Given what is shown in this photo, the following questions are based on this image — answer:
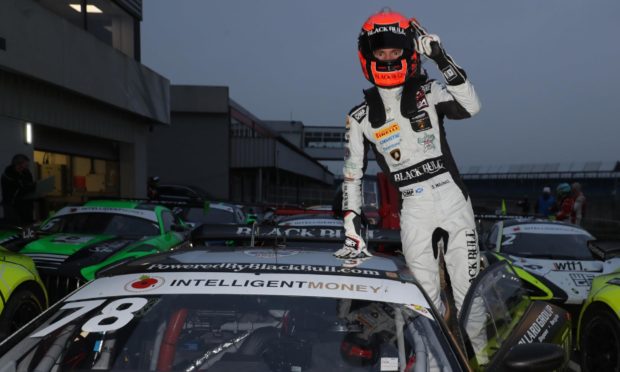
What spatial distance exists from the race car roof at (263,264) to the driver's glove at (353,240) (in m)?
0.22

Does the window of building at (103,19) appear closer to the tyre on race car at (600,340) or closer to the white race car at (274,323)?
the tyre on race car at (600,340)

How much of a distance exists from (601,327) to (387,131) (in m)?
2.04

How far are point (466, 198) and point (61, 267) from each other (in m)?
3.93

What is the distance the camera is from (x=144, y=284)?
2.30m

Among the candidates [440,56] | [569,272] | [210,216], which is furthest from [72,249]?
[569,272]

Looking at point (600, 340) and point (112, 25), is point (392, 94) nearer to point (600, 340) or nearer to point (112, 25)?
point (600, 340)

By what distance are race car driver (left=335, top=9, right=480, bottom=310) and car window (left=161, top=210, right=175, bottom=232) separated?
15.5 ft

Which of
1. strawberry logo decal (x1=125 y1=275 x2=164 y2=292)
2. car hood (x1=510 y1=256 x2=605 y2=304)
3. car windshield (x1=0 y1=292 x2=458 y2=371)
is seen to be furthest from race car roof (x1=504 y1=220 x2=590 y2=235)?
strawberry logo decal (x1=125 y1=275 x2=164 y2=292)

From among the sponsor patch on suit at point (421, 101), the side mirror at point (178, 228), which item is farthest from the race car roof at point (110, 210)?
the sponsor patch on suit at point (421, 101)

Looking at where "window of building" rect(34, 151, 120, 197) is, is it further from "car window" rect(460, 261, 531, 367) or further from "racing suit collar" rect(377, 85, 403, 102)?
"car window" rect(460, 261, 531, 367)

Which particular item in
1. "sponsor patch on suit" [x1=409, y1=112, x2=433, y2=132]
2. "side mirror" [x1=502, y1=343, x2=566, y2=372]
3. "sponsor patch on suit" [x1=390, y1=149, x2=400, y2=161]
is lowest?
"side mirror" [x1=502, y1=343, x2=566, y2=372]

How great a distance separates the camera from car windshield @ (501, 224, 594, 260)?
749 cm

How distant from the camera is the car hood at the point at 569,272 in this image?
6090 mm

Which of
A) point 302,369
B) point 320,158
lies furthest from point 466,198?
point 320,158
